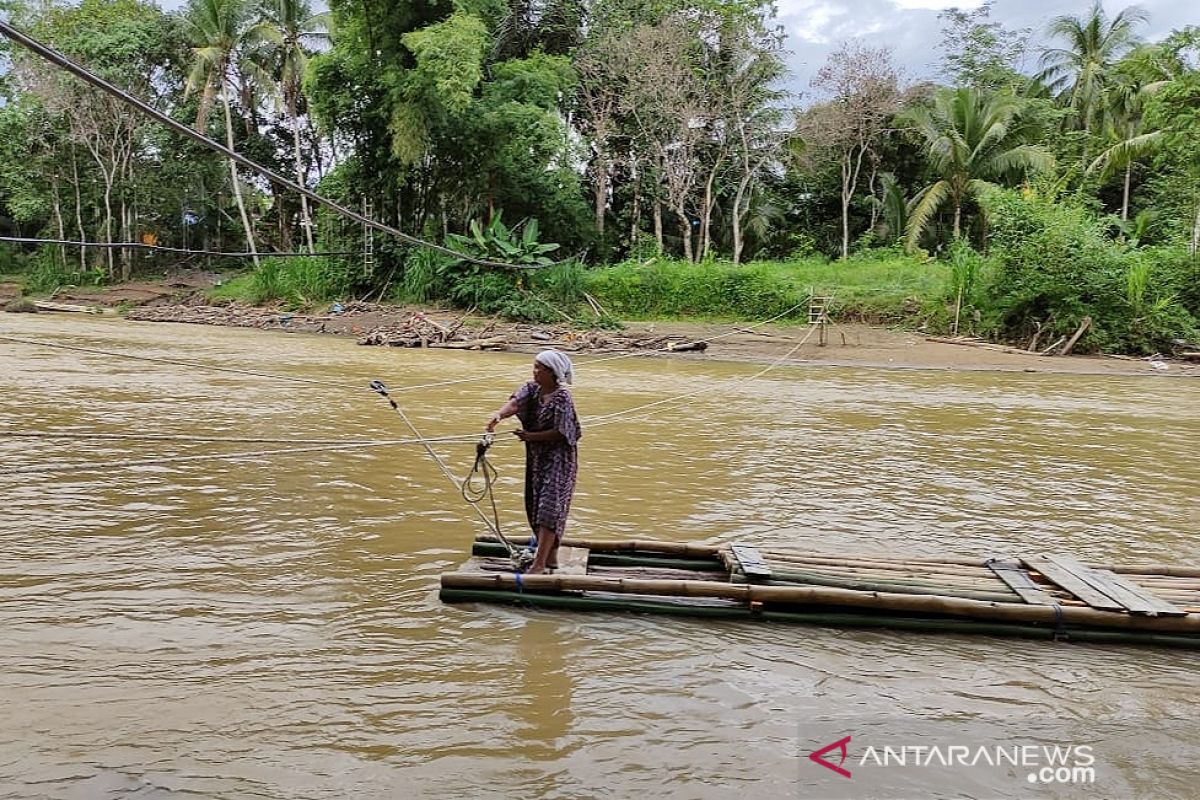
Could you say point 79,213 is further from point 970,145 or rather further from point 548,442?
point 548,442

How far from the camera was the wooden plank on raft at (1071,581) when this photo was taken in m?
4.38

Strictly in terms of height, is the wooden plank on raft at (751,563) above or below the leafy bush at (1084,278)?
below

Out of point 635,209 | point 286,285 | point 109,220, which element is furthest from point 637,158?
point 109,220

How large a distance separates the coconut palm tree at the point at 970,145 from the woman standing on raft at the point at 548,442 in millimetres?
22470

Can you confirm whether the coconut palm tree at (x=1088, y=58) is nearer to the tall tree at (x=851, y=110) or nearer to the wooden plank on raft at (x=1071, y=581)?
the tall tree at (x=851, y=110)

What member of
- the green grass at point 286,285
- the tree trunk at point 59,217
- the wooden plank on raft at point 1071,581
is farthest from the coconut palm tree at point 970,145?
the tree trunk at point 59,217

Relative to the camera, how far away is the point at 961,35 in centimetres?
2927

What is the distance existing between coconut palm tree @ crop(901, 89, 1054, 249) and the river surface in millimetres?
16123

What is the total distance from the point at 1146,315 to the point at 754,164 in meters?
12.0

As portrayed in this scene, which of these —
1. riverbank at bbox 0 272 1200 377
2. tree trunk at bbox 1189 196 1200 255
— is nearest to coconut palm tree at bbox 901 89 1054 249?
tree trunk at bbox 1189 196 1200 255

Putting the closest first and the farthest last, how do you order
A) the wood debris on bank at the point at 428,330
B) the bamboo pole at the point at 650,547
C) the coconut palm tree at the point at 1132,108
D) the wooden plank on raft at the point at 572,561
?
the wooden plank on raft at the point at 572,561 < the bamboo pole at the point at 650,547 < the wood debris on bank at the point at 428,330 < the coconut palm tree at the point at 1132,108

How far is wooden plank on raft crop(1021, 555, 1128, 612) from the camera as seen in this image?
438cm

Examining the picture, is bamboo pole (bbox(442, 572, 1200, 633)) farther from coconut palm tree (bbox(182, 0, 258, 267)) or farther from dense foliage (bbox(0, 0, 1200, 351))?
coconut palm tree (bbox(182, 0, 258, 267))

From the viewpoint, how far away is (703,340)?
66.6 ft
